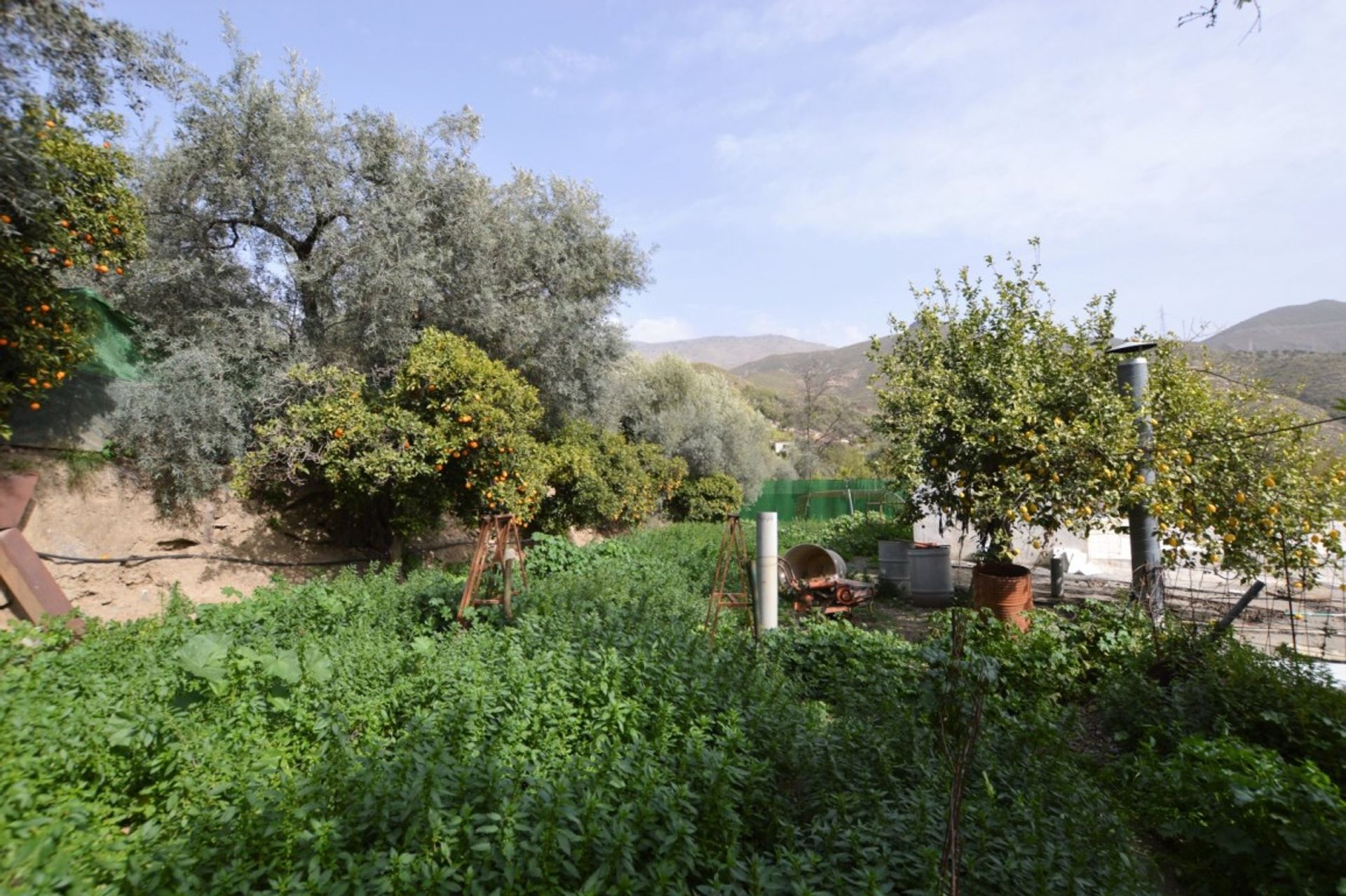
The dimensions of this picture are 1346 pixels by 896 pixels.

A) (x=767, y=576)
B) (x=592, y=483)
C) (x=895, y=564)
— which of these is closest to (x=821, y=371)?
(x=592, y=483)

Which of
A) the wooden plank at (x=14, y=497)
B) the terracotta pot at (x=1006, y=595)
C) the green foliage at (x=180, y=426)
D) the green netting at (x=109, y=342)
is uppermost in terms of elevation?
the green netting at (x=109, y=342)

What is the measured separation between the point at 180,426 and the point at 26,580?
222 cm

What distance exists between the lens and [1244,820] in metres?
2.64

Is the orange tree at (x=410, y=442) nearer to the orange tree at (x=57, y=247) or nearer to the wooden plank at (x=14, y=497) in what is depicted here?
the wooden plank at (x=14, y=497)

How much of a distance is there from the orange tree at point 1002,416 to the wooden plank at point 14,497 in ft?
30.1

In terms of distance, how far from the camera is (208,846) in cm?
232

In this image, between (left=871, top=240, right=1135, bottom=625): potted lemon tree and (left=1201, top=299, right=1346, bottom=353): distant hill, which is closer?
(left=871, top=240, right=1135, bottom=625): potted lemon tree

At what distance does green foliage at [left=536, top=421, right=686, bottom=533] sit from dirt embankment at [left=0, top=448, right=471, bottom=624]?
4328 mm

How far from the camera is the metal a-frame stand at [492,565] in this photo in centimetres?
561

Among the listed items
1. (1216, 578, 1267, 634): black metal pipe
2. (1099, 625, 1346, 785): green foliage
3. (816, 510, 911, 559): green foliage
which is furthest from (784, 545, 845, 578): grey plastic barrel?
(1216, 578, 1267, 634): black metal pipe

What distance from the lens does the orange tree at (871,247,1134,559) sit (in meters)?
6.54

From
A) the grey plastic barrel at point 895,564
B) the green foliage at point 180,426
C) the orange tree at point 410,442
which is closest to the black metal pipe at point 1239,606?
the grey plastic barrel at point 895,564

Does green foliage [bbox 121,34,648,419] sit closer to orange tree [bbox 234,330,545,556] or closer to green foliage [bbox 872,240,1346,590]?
orange tree [bbox 234,330,545,556]

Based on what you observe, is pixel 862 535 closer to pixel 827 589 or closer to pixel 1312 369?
pixel 827 589
